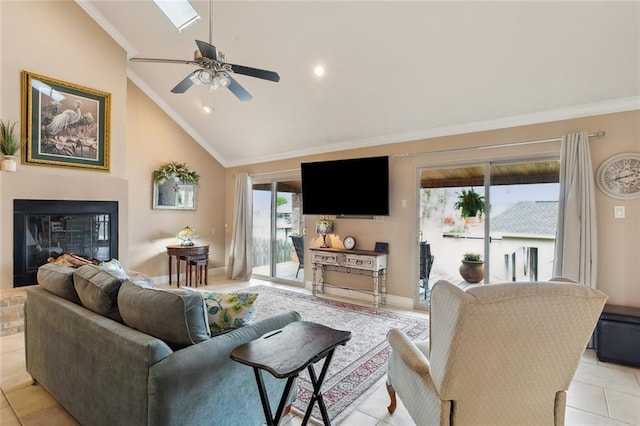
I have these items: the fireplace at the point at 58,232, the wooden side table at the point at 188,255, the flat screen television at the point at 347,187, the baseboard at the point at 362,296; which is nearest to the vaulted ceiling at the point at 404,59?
the flat screen television at the point at 347,187

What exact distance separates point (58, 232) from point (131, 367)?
3703mm

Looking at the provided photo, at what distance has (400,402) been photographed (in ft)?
7.54

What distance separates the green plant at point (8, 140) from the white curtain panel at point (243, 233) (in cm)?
339

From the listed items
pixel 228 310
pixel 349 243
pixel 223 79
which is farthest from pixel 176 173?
pixel 228 310

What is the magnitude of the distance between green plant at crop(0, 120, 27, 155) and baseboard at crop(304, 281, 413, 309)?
14.3ft

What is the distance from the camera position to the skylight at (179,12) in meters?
3.77

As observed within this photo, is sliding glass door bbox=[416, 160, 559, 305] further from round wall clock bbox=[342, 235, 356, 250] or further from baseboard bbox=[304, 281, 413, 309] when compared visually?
round wall clock bbox=[342, 235, 356, 250]

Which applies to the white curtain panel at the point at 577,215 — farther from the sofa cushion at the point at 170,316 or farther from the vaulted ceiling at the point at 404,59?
the sofa cushion at the point at 170,316

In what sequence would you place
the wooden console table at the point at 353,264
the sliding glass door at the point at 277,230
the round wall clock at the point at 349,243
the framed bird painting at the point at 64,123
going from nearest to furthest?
the framed bird painting at the point at 64,123
the wooden console table at the point at 353,264
the round wall clock at the point at 349,243
the sliding glass door at the point at 277,230

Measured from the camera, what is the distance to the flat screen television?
15.2 feet

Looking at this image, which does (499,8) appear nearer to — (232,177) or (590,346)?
(590,346)

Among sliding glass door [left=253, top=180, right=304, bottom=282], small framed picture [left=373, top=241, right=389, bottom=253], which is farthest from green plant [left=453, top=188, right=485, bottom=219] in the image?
sliding glass door [left=253, top=180, right=304, bottom=282]

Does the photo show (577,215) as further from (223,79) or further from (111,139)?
(111,139)

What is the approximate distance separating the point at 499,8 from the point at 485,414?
3.12 meters
